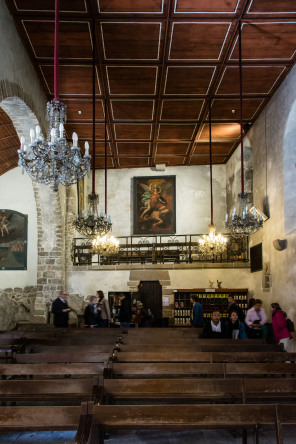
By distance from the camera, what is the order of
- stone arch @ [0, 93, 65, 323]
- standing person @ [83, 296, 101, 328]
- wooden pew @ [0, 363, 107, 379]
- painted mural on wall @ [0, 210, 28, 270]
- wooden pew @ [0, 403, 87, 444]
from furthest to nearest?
painted mural on wall @ [0, 210, 28, 270], stone arch @ [0, 93, 65, 323], standing person @ [83, 296, 101, 328], wooden pew @ [0, 363, 107, 379], wooden pew @ [0, 403, 87, 444]

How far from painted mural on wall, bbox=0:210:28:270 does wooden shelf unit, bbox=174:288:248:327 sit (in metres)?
5.65

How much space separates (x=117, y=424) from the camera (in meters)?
3.15

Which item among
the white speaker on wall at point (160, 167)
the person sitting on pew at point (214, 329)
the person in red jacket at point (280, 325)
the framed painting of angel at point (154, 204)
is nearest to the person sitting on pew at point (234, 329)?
the person sitting on pew at point (214, 329)

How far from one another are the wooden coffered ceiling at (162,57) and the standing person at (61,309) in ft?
16.6

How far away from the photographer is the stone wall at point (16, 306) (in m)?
15.2

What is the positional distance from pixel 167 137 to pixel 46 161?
32.2 feet

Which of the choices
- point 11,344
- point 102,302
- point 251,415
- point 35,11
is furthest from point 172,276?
point 251,415

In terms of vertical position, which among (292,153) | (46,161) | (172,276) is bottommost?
(172,276)

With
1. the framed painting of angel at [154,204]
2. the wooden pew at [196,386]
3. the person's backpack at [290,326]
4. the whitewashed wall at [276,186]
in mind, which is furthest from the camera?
the framed painting of angel at [154,204]

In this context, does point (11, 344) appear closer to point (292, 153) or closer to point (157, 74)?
point (157, 74)

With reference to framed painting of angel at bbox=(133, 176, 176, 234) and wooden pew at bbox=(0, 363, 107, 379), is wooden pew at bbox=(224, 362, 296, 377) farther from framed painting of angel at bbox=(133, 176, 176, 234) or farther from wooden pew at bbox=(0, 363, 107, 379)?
framed painting of angel at bbox=(133, 176, 176, 234)

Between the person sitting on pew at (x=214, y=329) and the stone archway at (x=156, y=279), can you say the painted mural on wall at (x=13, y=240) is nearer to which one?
the stone archway at (x=156, y=279)

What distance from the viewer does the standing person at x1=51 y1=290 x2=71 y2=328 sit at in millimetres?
10141

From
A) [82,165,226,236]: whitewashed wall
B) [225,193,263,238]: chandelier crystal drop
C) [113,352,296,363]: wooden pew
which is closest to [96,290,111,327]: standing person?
[225,193,263,238]: chandelier crystal drop
